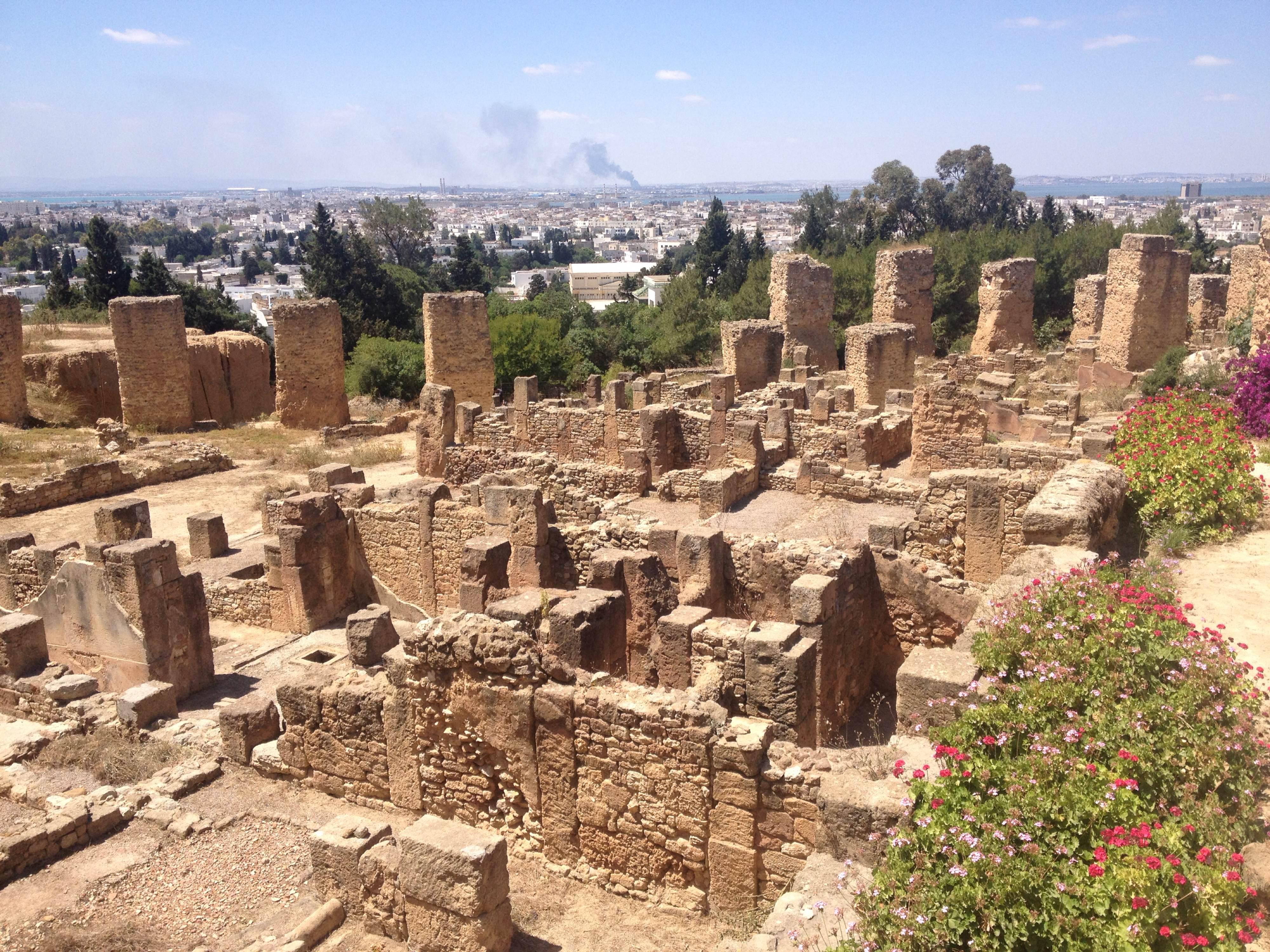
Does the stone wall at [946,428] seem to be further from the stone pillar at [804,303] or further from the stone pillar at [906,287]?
the stone pillar at [906,287]

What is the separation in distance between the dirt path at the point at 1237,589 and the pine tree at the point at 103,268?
41.0m

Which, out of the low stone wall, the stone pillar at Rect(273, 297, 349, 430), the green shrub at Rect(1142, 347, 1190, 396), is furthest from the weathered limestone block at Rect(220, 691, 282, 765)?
the green shrub at Rect(1142, 347, 1190, 396)

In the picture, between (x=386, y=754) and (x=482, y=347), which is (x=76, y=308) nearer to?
(x=482, y=347)

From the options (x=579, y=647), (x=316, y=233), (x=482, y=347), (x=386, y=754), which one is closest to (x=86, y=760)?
(x=386, y=754)

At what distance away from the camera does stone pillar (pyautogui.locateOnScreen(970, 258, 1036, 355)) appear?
1178 inches

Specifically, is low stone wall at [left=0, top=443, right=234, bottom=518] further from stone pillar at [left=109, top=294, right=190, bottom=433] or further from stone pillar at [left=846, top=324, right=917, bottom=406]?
stone pillar at [left=846, top=324, right=917, bottom=406]

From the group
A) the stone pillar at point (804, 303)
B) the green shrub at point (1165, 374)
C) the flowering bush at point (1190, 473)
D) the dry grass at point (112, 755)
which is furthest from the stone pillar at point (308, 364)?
the flowering bush at point (1190, 473)

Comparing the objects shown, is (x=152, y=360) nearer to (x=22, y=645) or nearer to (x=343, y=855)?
(x=22, y=645)

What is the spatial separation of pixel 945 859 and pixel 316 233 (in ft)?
145

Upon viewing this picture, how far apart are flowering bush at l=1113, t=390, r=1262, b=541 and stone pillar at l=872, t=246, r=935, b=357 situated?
1806cm

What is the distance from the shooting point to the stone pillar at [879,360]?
22281 millimetres

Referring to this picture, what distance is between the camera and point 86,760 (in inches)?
362

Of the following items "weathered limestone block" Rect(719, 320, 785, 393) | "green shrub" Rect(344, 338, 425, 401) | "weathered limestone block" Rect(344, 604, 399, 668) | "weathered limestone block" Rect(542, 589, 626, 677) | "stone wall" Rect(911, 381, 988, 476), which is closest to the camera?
"weathered limestone block" Rect(542, 589, 626, 677)

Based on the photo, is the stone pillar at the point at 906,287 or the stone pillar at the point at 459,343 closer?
the stone pillar at the point at 459,343
